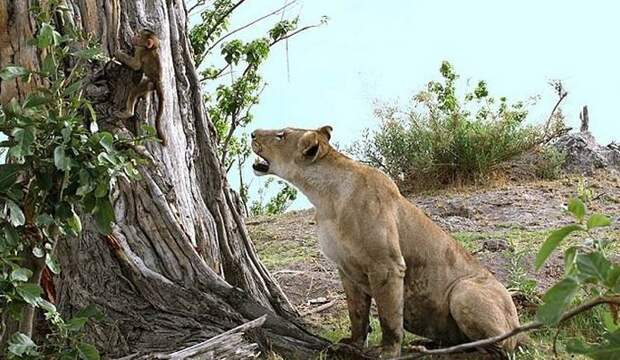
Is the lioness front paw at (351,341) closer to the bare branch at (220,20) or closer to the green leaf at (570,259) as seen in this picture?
the green leaf at (570,259)

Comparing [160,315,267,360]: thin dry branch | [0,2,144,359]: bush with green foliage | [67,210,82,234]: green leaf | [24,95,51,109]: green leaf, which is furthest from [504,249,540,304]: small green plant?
[24,95,51,109]: green leaf

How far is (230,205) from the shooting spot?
719 cm

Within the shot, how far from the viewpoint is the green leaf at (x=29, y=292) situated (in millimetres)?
3992

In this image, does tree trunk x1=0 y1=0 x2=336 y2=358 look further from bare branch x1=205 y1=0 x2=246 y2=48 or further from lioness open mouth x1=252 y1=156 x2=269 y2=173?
bare branch x1=205 y1=0 x2=246 y2=48

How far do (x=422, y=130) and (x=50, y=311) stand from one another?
33.7 feet

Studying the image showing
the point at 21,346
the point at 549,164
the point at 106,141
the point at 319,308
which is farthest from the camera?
the point at 549,164

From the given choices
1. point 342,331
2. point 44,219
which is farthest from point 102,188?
point 342,331

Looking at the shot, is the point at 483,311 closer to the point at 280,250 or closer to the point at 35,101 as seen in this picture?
the point at 35,101

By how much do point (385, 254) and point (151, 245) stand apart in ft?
4.62

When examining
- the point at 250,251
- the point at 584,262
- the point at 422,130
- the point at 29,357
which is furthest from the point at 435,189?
the point at 584,262

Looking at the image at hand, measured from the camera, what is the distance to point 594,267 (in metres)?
1.61

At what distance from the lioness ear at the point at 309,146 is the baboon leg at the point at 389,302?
0.91 m

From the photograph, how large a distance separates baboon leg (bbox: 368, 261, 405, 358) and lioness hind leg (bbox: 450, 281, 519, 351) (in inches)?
14.2

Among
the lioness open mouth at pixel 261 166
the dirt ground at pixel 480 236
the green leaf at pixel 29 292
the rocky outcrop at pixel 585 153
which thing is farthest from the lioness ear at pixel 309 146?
the rocky outcrop at pixel 585 153
